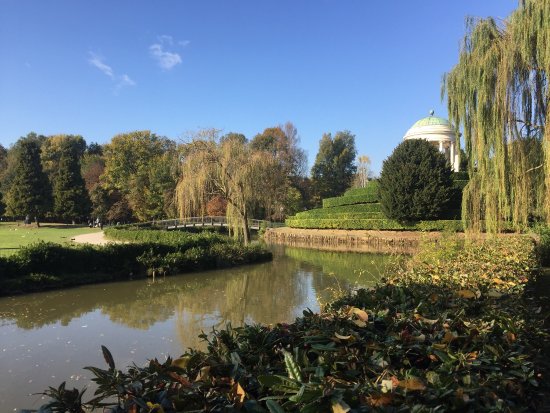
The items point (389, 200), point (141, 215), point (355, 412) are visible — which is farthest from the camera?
point (141, 215)

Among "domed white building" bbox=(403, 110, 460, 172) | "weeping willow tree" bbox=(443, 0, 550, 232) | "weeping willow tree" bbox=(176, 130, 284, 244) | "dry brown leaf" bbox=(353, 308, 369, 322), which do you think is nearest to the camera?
"dry brown leaf" bbox=(353, 308, 369, 322)

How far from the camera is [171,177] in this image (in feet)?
138

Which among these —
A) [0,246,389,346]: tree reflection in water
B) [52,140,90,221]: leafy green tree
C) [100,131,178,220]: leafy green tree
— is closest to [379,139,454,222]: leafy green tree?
[0,246,389,346]: tree reflection in water

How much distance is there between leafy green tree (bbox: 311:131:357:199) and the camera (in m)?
57.1

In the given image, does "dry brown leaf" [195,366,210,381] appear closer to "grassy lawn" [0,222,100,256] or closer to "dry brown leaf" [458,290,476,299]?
"dry brown leaf" [458,290,476,299]

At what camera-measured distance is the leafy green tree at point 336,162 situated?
57.1 m

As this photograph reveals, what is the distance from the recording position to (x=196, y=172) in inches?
918

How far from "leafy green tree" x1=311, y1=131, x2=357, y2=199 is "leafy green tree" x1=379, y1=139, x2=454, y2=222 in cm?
2478

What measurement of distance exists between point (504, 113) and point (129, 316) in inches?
399

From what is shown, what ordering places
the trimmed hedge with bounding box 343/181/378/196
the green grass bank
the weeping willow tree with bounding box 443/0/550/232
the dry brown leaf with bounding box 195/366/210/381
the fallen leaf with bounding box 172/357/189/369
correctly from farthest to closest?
the trimmed hedge with bounding box 343/181/378/196, the green grass bank, the weeping willow tree with bounding box 443/0/550/232, the fallen leaf with bounding box 172/357/189/369, the dry brown leaf with bounding box 195/366/210/381

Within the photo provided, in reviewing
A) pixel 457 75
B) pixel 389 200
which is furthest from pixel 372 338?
pixel 389 200

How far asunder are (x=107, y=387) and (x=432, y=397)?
1417mm

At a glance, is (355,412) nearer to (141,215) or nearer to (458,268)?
(458,268)

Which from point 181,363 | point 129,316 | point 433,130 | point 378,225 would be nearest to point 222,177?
point 378,225
